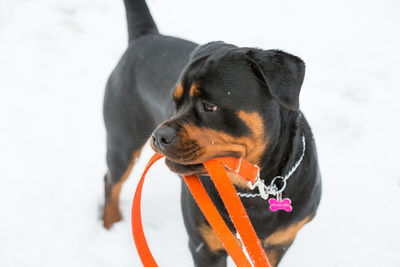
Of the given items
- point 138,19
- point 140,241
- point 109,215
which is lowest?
point 109,215

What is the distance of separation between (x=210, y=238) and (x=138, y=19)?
5.79ft

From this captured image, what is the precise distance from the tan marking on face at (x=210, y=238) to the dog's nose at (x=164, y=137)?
0.62 metres

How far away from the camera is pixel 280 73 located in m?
1.71

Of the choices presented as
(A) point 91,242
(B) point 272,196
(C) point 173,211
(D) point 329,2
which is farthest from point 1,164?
(D) point 329,2

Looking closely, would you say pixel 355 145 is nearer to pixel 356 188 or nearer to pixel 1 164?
pixel 356 188

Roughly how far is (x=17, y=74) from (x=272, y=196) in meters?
3.86

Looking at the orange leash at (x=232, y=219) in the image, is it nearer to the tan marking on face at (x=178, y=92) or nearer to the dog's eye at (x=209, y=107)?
the dog's eye at (x=209, y=107)

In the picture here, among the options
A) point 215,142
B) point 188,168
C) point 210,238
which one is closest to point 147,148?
point 210,238

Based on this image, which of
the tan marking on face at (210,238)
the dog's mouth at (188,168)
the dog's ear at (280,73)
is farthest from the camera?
the tan marking on face at (210,238)

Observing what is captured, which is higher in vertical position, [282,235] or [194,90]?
[194,90]

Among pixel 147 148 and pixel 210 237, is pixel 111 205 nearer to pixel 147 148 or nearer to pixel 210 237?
pixel 147 148

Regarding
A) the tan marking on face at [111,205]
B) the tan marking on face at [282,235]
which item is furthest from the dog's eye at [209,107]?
the tan marking on face at [111,205]

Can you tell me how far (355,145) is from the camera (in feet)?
12.3

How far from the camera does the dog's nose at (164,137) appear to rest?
1688mm
